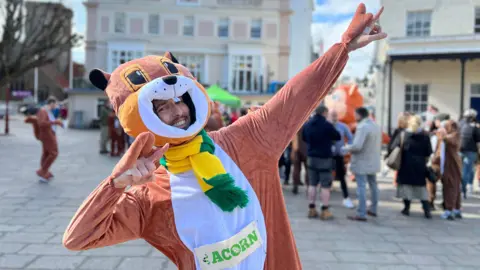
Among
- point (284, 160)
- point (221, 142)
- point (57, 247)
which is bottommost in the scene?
point (57, 247)

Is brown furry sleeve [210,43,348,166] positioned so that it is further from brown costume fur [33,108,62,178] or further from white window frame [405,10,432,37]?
white window frame [405,10,432,37]

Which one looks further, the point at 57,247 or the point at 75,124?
the point at 75,124

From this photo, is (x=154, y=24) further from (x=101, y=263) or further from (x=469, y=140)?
(x=101, y=263)

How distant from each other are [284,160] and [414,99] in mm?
12600

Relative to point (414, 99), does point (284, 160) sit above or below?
below

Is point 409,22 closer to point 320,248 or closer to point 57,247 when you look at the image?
point 320,248

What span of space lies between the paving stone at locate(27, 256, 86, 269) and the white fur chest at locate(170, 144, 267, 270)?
3.03 meters

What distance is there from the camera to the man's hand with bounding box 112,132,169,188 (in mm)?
1435

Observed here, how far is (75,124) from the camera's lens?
30.2 meters

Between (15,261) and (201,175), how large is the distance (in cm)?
364

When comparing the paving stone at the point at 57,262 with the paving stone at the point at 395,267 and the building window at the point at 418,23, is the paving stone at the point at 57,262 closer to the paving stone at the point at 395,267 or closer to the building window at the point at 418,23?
the paving stone at the point at 395,267

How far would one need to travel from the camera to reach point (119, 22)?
100ft

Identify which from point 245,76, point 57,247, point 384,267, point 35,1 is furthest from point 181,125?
point 245,76

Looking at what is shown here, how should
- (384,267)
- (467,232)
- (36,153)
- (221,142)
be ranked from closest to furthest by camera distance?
(221,142)
(384,267)
(467,232)
(36,153)
